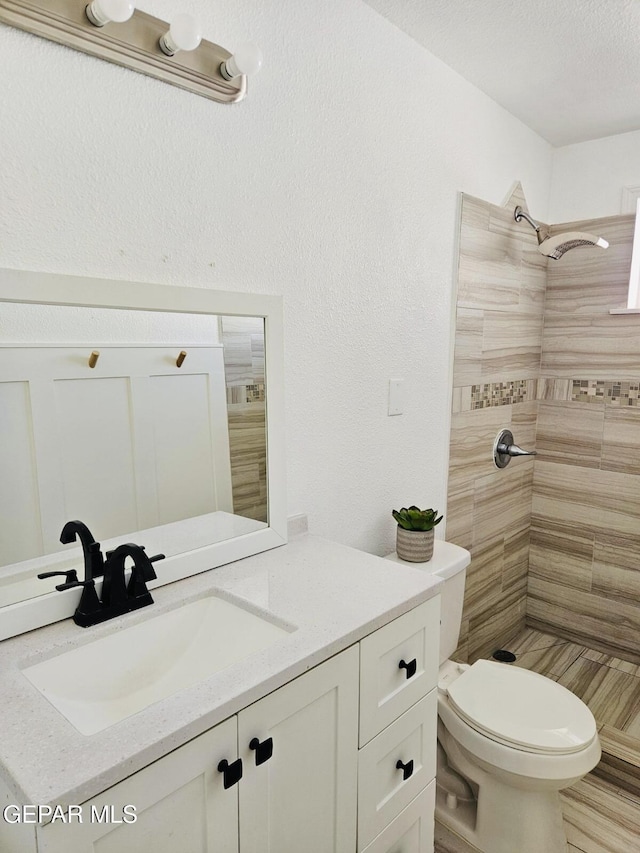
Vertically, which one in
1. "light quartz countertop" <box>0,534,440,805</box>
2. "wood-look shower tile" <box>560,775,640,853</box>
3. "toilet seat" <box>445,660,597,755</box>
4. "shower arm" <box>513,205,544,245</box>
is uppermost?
"shower arm" <box>513,205,544,245</box>

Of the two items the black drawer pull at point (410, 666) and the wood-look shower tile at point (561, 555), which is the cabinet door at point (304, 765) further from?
the wood-look shower tile at point (561, 555)

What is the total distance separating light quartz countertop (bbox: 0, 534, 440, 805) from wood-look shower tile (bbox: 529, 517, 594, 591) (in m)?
1.69

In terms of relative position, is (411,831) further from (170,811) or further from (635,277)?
(635,277)

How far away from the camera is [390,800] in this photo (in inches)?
48.7

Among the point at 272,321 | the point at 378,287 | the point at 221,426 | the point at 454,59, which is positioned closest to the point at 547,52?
the point at 454,59

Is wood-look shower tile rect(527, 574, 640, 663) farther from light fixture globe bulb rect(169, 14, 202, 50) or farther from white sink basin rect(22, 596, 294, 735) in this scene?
light fixture globe bulb rect(169, 14, 202, 50)

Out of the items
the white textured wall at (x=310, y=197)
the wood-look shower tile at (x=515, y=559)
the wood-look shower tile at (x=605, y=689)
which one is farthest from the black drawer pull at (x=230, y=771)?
the wood-look shower tile at (x=515, y=559)

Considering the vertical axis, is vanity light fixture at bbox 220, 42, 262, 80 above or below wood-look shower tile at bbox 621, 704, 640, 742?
above

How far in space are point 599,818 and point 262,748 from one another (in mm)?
1520

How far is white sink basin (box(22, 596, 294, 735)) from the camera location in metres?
0.96

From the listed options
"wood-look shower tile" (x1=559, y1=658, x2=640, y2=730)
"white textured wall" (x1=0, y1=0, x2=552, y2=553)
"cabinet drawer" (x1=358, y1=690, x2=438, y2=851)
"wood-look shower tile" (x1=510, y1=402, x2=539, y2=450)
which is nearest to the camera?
"white textured wall" (x1=0, y1=0, x2=552, y2=553)

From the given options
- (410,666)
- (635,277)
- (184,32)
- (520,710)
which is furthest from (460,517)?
(184,32)

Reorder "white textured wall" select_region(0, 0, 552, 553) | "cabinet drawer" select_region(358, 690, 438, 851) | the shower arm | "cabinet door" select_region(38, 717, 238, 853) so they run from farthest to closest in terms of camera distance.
Result: the shower arm → "cabinet drawer" select_region(358, 690, 438, 851) → "white textured wall" select_region(0, 0, 552, 553) → "cabinet door" select_region(38, 717, 238, 853)

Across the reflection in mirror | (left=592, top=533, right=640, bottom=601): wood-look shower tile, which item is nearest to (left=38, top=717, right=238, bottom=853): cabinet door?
the reflection in mirror
